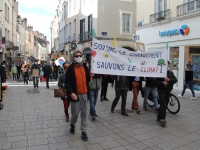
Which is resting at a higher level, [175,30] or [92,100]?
[175,30]

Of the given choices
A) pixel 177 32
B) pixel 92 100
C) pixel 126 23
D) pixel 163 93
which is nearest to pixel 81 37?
pixel 126 23

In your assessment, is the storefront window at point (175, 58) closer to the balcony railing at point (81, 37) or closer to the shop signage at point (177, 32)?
the shop signage at point (177, 32)

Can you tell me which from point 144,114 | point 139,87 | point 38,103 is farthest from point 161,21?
point 38,103

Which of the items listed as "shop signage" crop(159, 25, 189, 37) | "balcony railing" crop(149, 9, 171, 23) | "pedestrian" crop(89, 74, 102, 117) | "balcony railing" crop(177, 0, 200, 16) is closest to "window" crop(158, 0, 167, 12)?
"balcony railing" crop(149, 9, 171, 23)

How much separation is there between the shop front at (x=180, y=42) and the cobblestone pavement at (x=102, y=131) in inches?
209

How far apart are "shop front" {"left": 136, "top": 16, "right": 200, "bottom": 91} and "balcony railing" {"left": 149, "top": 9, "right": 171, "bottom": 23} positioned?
37cm

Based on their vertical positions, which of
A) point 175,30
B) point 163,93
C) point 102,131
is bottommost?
point 102,131

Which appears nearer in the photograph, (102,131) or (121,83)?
(102,131)

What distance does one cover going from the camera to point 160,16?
1338cm

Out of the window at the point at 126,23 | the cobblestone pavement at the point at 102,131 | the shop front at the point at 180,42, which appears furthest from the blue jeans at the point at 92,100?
the window at the point at 126,23

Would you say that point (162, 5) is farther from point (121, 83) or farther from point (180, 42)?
point (121, 83)

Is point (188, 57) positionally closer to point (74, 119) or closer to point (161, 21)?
point (161, 21)

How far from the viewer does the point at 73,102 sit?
439cm

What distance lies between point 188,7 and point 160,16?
1999 millimetres
